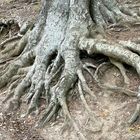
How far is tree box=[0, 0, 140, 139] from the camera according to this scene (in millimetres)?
8656

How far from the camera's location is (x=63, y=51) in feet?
30.5

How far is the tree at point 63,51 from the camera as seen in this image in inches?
341

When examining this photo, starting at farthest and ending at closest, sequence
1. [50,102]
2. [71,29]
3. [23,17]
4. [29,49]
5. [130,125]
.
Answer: [23,17] < [29,49] < [71,29] < [50,102] < [130,125]

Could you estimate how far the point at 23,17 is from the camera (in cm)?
1355

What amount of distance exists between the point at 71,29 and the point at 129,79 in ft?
5.83

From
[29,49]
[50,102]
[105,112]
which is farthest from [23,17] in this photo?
[105,112]

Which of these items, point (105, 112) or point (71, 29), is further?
point (71, 29)

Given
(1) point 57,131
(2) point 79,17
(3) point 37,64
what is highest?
(2) point 79,17

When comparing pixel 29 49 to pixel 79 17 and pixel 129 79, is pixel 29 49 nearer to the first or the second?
pixel 79 17

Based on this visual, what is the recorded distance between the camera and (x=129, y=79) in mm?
8578

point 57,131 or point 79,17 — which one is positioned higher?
point 79,17

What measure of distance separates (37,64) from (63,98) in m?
1.36

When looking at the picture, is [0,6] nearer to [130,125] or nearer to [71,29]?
[71,29]

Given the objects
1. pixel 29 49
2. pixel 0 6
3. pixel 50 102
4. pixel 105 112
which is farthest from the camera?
pixel 0 6
